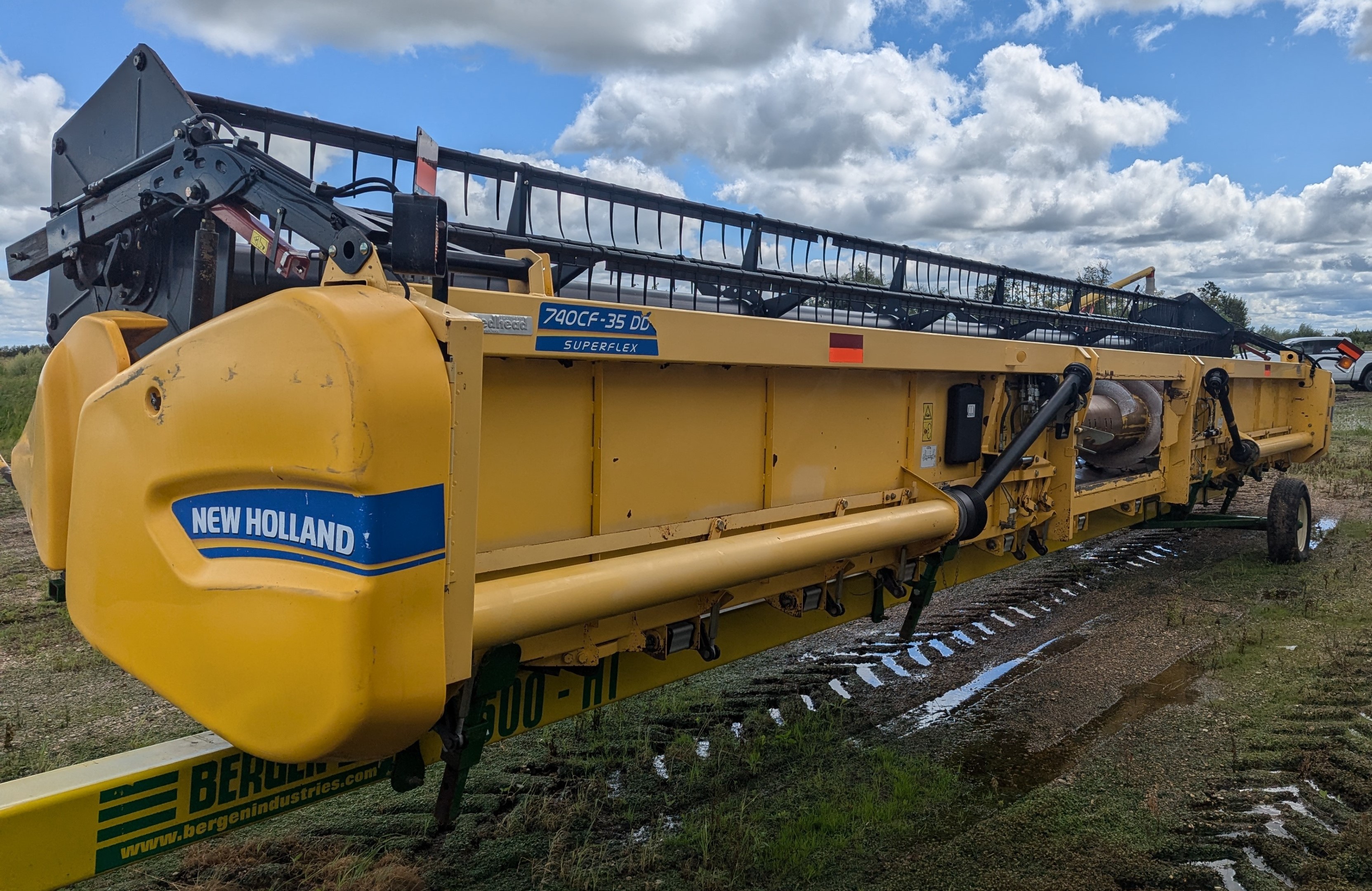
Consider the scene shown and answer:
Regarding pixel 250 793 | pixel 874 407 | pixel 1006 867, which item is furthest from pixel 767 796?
pixel 250 793

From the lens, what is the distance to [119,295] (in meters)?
2.72

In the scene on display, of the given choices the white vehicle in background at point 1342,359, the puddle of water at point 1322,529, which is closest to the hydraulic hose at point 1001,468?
the puddle of water at point 1322,529

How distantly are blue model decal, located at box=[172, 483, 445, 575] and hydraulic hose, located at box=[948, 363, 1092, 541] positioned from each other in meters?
2.47

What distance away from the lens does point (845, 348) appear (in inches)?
117

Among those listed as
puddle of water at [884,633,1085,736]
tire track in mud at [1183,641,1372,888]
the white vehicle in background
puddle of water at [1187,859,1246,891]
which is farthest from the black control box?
the white vehicle in background

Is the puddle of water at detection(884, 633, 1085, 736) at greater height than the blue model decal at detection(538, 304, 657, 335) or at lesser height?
lesser

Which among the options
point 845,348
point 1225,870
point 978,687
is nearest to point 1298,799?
point 1225,870

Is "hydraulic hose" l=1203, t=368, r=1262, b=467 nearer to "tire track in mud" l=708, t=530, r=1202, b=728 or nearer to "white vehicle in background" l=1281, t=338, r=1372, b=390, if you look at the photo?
"tire track in mud" l=708, t=530, r=1202, b=728

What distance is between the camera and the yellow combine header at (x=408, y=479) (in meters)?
1.57

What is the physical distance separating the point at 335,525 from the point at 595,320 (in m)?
0.86

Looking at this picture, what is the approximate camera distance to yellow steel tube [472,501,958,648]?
1.93 metres

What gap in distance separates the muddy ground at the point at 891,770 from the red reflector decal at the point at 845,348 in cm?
169

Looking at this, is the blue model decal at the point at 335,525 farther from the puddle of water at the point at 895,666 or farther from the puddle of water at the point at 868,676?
the puddle of water at the point at 895,666

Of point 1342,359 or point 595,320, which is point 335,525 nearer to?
point 595,320
